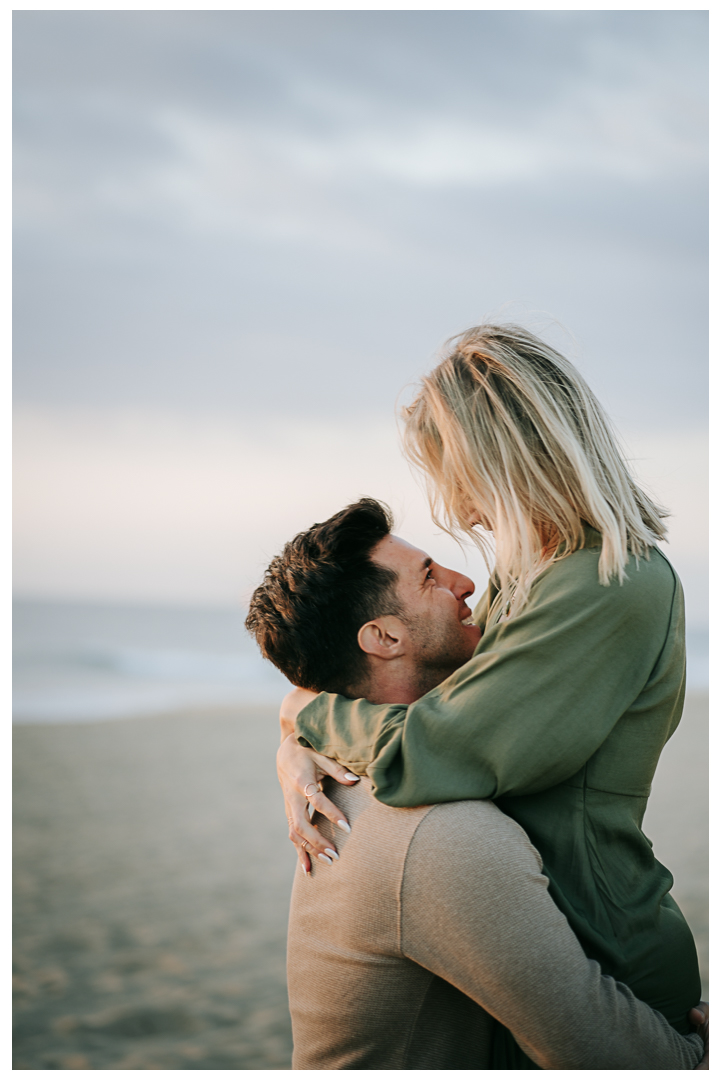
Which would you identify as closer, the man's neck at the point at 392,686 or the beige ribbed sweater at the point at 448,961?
the beige ribbed sweater at the point at 448,961

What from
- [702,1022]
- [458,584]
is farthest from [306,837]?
[702,1022]

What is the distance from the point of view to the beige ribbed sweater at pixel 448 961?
1.35 m

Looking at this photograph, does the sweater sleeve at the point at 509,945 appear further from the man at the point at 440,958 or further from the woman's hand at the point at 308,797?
the woman's hand at the point at 308,797

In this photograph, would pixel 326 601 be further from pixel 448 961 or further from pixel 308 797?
pixel 448 961

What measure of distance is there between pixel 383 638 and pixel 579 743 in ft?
1.98

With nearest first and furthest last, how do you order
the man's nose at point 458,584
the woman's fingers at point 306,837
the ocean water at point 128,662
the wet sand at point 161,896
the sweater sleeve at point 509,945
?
the sweater sleeve at point 509,945, the woman's fingers at point 306,837, the man's nose at point 458,584, the wet sand at point 161,896, the ocean water at point 128,662

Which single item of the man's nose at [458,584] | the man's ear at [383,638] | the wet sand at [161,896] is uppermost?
the man's nose at [458,584]

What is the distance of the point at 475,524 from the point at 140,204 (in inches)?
486

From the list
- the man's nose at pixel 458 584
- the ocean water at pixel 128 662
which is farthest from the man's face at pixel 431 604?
the ocean water at pixel 128 662

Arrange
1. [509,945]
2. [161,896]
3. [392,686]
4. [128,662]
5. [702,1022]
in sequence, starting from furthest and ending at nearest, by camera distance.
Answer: [128,662] < [161,896] < [392,686] < [702,1022] < [509,945]

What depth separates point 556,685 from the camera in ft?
4.74

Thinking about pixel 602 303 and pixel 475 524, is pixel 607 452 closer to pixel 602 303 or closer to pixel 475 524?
pixel 475 524

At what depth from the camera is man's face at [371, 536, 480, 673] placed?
1938mm

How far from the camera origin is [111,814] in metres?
7.87
